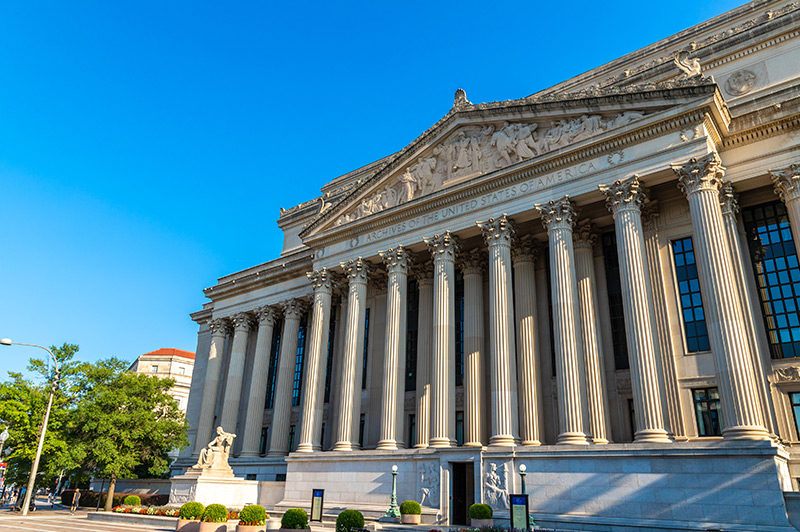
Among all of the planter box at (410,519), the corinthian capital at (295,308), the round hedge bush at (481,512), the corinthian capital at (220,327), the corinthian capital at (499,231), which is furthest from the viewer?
the corinthian capital at (220,327)

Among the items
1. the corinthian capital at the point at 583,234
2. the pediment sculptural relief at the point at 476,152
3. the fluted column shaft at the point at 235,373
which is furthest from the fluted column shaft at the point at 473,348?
the fluted column shaft at the point at 235,373

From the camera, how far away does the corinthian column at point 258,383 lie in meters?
45.6

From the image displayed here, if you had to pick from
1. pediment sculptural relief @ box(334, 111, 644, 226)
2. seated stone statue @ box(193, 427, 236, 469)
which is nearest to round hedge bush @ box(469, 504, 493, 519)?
pediment sculptural relief @ box(334, 111, 644, 226)

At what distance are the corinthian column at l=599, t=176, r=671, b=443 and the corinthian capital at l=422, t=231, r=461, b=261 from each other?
31.2ft

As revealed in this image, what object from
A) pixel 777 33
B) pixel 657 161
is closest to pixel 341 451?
pixel 657 161

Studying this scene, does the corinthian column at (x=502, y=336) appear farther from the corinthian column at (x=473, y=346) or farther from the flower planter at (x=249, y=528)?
the flower planter at (x=249, y=528)

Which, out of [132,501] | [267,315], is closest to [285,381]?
[267,315]

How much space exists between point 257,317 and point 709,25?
1695 inches

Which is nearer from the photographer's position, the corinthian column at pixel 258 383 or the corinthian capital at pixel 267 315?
the corinthian column at pixel 258 383

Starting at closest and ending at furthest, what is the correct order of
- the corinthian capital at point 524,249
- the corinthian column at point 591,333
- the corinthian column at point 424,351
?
the corinthian column at point 591,333 → the corinthian column at point 424,351 → the corinthian capital at point 524,249

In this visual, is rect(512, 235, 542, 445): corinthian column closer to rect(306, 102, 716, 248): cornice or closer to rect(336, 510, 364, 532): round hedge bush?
rect(306, 102, 716, 248): cornice

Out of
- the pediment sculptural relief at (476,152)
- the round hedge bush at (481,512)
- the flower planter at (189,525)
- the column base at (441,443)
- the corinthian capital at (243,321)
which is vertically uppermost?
the pediment sculptural relief at (476,152)

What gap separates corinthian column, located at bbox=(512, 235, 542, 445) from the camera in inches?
1184

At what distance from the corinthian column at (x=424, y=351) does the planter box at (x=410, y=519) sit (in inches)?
221
